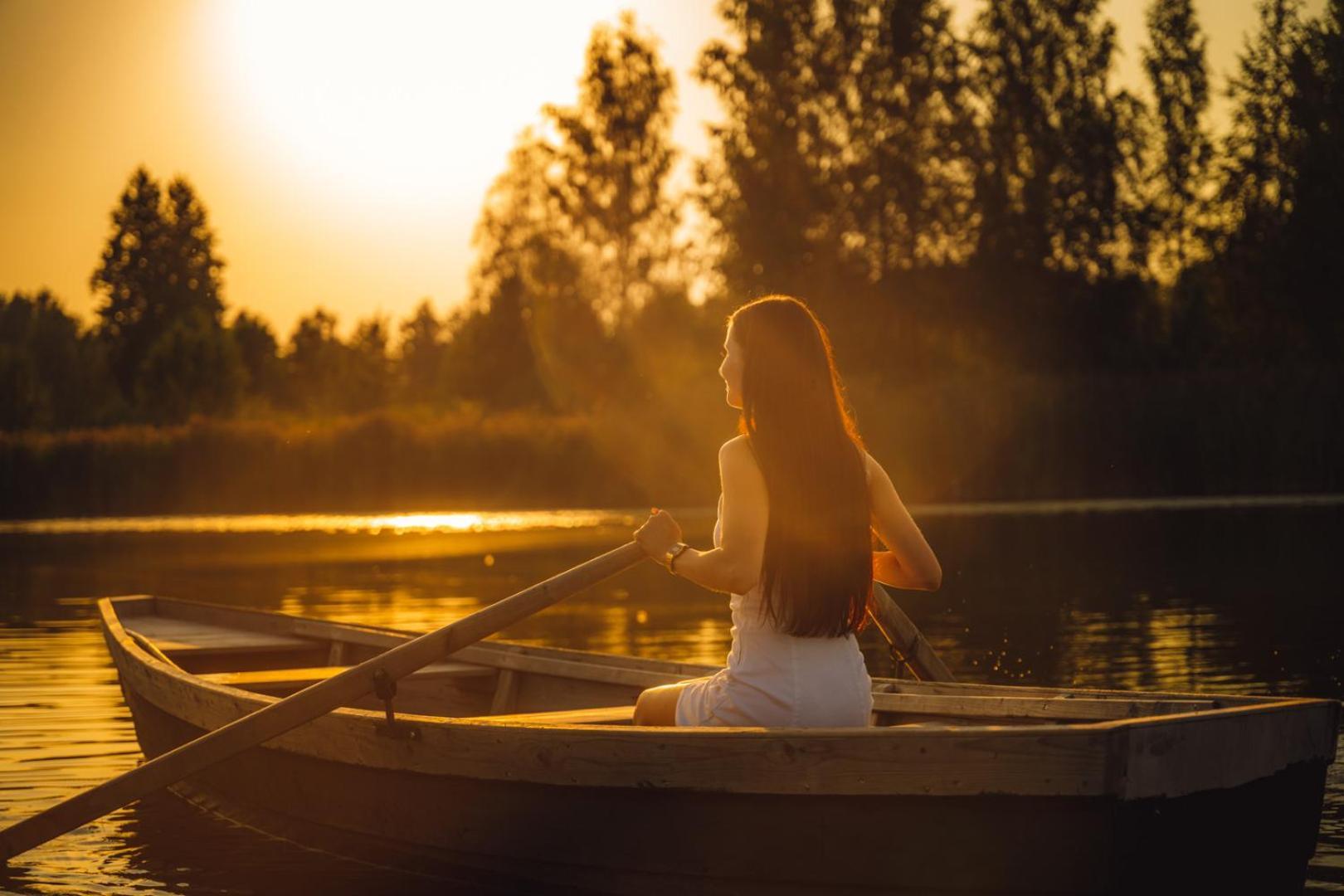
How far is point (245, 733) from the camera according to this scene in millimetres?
6609

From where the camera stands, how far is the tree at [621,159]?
48906 mm

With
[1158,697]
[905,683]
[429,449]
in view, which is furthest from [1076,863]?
[429,449]

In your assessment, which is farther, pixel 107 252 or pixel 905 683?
pixel 107 252

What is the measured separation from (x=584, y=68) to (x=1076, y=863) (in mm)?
45539

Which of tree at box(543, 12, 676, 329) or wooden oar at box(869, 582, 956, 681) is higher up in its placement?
tree at box(543, 12, 676, 329)

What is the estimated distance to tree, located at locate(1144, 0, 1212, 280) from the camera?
44594mm

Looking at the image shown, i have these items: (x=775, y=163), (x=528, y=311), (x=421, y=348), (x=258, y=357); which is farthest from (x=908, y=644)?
(x=421, y=348)

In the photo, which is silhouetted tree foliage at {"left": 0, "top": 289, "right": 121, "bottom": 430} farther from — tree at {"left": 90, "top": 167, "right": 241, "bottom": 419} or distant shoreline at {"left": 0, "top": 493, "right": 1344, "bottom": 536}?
distant shoreline at {"left": 0, "top": 493, "right": 1344, "bottom": 536}

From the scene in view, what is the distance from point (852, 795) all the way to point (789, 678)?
0.42 metres

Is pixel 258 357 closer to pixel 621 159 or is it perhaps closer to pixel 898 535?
pixel 621 159

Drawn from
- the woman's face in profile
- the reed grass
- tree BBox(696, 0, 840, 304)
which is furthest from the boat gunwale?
tree BBox(696, 0, 840, 304)

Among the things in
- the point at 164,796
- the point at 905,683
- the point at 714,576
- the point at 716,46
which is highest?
the point at 716,46

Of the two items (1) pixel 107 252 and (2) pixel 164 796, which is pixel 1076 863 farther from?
(1) pixel 107 252

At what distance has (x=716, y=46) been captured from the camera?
44250 millimetres
